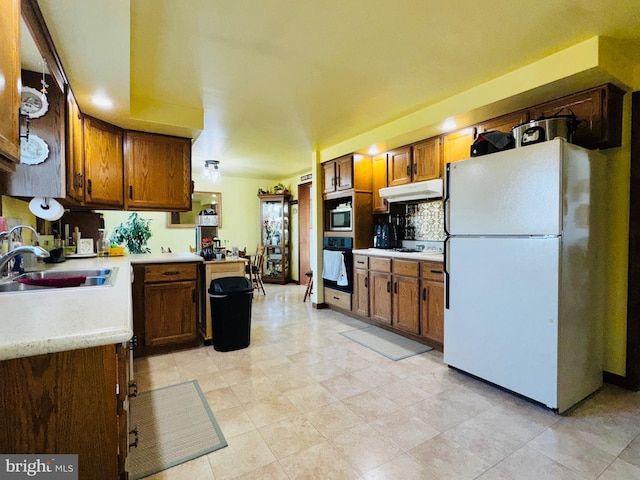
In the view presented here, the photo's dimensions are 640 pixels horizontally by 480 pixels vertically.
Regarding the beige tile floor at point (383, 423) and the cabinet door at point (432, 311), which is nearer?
the beige tile floor at point (383, 423)

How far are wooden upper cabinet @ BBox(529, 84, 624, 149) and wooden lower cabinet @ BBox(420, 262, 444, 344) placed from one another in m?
1.45

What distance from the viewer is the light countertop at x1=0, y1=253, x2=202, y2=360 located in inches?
32.2

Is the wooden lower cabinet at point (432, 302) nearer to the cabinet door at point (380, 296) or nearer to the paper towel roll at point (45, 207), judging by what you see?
the cabinet door at point (380, 296)

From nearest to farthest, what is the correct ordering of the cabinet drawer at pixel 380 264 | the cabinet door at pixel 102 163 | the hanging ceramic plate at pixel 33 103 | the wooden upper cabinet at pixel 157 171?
the hanging ceramic plate at pixel 33 103
the cabinet door at pixel 102 163
the wooden upper cabinet at pixel 157 171
the cabinet drawer at pixel 380 264

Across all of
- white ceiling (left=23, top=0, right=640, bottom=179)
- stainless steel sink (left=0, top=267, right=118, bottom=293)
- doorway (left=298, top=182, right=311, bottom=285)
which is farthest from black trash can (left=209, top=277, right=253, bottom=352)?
doorway (left=298, top=182, right=311, bottom=285)

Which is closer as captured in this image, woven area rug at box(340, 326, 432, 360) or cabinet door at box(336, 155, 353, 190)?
woven area rug at box(340, 326, 432, 360)

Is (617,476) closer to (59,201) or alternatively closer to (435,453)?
(435,453)

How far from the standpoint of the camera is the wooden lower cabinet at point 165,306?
3.05m

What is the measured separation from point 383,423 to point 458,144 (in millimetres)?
2579

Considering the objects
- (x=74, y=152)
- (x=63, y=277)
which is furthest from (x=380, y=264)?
(x=74, y=152)

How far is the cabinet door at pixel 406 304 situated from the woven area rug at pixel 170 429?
2.12 meters

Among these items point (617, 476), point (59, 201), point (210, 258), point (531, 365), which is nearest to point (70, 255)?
point (59, 201)

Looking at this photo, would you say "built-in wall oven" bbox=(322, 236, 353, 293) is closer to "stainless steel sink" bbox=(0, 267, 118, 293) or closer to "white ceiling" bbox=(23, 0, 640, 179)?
"white ceiling" bbox=(23, 0, 640, 179)

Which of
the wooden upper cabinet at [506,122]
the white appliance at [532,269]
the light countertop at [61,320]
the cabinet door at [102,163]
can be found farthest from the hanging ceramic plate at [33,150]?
the wooden upper cabinet at [506,122]
